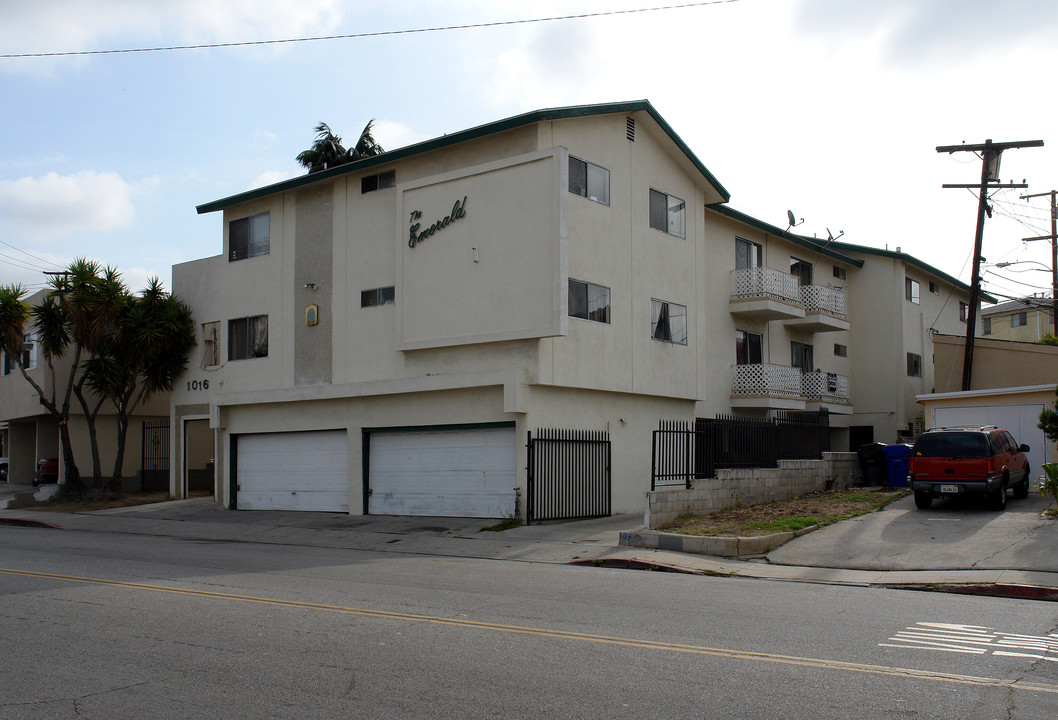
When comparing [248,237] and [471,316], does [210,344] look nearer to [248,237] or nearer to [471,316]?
[248,237]

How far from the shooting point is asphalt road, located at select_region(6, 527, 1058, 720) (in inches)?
245

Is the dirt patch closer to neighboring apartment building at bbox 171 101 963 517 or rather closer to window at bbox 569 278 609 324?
neighboring apartment building at bbox 171 101 963 517

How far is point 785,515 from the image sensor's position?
19.1 metres

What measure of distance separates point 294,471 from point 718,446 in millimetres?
12029

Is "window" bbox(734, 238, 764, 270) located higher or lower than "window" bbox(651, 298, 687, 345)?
higher

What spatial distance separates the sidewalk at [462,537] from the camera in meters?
13.2

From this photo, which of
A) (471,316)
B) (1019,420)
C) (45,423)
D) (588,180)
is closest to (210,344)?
(471,316)

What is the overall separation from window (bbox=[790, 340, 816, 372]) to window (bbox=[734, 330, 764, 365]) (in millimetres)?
2459

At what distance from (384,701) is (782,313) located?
25984 mm

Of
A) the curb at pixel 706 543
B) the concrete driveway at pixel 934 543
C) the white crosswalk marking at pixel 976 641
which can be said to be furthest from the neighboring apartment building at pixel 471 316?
the white crosswalk marking at pixel 976 641

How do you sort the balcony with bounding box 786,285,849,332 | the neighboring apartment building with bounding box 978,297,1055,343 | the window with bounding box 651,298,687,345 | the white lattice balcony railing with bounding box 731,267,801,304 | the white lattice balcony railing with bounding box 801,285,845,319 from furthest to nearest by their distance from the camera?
the neighboring apartment building with bounding box 978,297,1055,343
the white lattice balcony railing with bounding box 801,285,845,319
the balcony with bounding box 786,285,849,332
the white lattice balcony railing with bounding box 731,267,801,304
the window with bounding box 651,298,687,345

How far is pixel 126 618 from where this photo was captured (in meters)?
9.36

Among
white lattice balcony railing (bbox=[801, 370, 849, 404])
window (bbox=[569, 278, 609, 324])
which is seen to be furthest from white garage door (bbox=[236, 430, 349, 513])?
white lattice balcony railing (bbox=[801, 370, 849, 404])

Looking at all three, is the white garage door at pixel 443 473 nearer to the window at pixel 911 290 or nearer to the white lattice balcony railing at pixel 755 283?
the white lattice balcony railing at pixel 755 283
